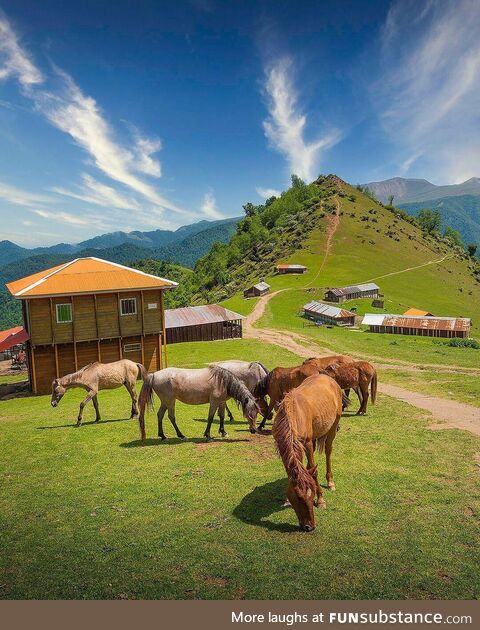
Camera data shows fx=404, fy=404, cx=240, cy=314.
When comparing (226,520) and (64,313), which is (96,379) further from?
(64,313)

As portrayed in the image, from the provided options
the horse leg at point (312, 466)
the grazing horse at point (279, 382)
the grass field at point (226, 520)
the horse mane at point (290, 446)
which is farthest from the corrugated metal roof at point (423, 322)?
the horse mane at point (290, 446)

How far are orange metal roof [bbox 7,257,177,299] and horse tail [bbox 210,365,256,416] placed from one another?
18.5m

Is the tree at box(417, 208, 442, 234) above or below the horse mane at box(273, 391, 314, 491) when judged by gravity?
above

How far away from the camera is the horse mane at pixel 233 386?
1438cm

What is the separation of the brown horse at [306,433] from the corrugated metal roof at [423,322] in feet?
203

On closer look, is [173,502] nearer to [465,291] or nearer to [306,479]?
[306,479]

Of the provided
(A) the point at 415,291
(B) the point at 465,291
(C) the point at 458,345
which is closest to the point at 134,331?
(C) the point at 458,345

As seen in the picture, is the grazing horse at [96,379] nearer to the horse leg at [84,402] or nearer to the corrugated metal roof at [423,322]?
the horse leg at [84,402]

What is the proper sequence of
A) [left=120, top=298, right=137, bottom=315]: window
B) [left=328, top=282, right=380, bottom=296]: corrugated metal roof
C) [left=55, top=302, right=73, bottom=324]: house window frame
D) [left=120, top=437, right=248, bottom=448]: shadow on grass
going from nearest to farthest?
[left=120, top=437, right=248, bottom=448]: shadow on grass, [left=55, top=302, right=73, bottom=324]: house window frame, [left=120, top=298, right=137, bottom=315]: window, [left=328, top=282, right=380, bottom=296]: corrugated metal roof

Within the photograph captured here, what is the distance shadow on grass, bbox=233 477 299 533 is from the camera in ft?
30.9

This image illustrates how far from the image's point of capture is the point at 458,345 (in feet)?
175

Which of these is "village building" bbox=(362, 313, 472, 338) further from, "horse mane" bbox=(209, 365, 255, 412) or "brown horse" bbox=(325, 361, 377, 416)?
"horse mane" bbox=(209, 365, 255, 412)

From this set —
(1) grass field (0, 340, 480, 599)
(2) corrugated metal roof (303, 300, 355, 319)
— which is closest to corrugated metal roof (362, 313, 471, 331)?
(2) corrugated metal roof (303, 300, 355, 319)

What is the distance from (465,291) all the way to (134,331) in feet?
340
